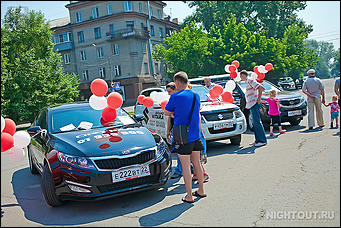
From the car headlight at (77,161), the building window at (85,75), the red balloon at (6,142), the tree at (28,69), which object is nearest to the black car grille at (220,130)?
the car headlight at (77,161)

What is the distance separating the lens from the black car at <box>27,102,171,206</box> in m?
4.71

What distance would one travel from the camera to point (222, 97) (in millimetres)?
9328

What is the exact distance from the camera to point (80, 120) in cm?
622

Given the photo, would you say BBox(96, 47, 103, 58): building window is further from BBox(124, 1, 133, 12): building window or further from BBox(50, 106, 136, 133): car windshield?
BBox(50, 106, 136, 133): car windshield

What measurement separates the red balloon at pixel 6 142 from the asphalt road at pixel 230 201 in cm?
12

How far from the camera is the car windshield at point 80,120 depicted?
19.8 feet

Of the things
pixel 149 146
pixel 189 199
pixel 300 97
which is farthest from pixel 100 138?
pixel 300 97

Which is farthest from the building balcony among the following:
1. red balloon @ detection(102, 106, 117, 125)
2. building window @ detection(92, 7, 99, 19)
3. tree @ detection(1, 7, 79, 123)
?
red balloon @ detection(102, 106, 117, 125)

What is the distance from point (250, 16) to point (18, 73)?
110 ft

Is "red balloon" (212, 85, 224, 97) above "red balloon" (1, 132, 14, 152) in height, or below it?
above

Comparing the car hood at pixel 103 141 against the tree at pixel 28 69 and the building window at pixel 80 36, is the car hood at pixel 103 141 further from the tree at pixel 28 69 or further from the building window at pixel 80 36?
the building window at pixel 80 36

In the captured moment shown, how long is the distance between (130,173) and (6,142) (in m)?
1.83

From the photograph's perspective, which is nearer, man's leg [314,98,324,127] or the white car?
the white car

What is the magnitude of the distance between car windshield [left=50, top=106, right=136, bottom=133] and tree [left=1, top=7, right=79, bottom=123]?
17163 millimetres
